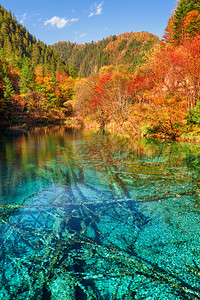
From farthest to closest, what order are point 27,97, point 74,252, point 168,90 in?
1. point 27,97
2. point 168,90
3. point 74,252

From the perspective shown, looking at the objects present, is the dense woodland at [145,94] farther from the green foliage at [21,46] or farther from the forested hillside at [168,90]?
the green foliage at [21,46]

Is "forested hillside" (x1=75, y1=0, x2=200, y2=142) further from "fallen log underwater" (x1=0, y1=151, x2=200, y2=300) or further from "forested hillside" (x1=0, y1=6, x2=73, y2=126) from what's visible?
"forested hillside" (x1=0, y1=6, x2=73, y2=126)

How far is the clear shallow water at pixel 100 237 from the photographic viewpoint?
2318 mm

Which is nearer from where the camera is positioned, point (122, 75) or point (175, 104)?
point (175, 104)

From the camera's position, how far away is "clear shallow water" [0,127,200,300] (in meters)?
2.32

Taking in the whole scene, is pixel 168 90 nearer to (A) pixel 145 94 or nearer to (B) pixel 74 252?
(A) pixel 145 94

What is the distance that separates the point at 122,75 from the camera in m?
22.4

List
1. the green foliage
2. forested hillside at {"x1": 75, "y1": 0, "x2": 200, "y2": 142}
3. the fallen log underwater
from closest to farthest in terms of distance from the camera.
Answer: the fallen log underwater < forested hillside at {"x1": 75, "y1": 0, "x2": 200, "y2": 142} < the green foliage

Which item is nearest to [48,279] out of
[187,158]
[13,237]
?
[13,237]

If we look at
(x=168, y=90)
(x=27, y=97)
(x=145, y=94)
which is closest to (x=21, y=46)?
(x=27, y=97)

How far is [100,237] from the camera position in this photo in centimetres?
325

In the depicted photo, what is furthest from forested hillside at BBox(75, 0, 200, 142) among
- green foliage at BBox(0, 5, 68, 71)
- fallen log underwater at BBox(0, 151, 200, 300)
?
green foliage at BBox(0, 5, 68, 71)

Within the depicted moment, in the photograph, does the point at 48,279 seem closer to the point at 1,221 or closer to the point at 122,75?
the point at 1,221

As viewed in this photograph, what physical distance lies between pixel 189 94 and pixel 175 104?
155cm
